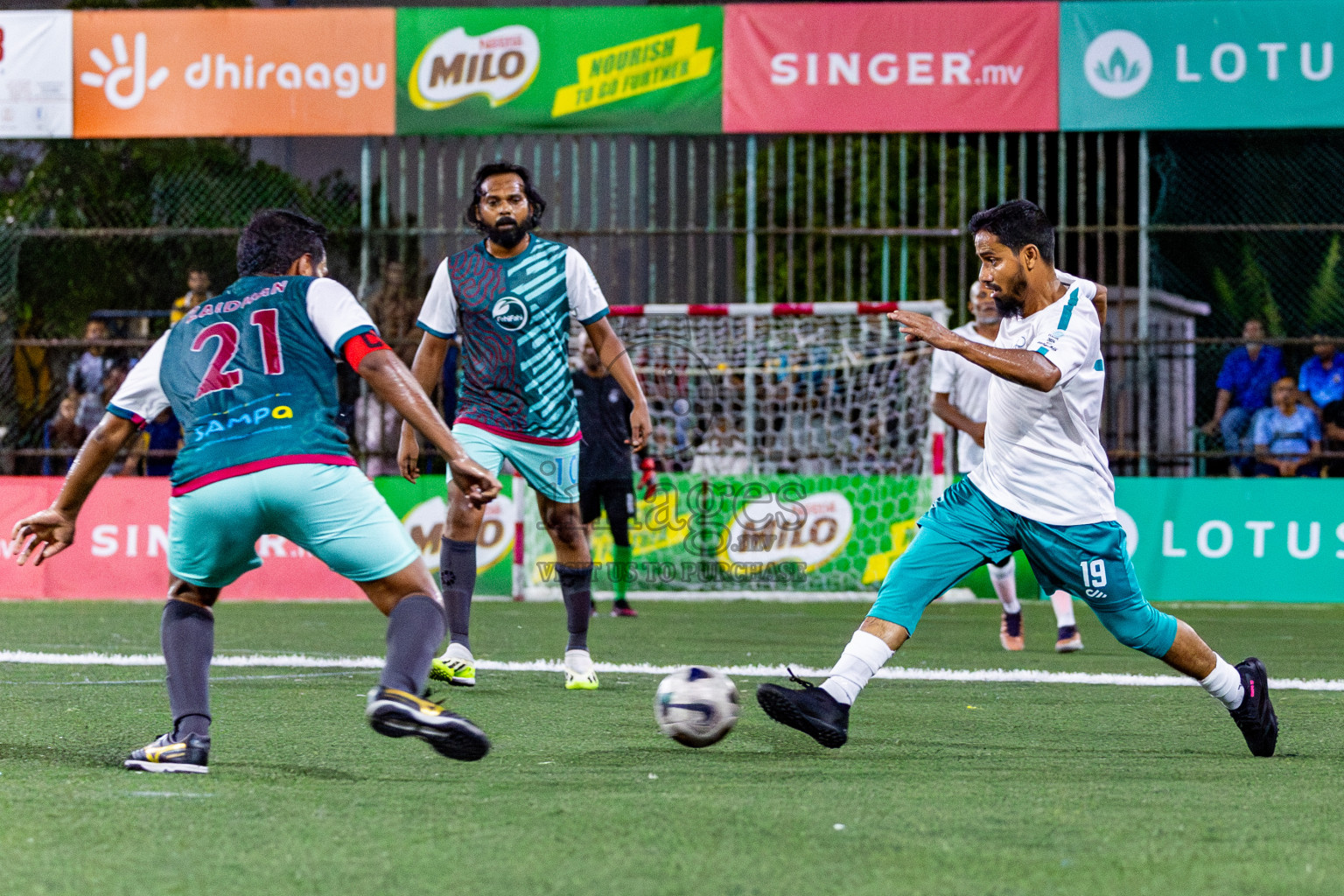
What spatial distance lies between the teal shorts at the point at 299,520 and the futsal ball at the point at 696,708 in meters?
1.07

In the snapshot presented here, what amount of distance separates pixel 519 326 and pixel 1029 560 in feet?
8.61

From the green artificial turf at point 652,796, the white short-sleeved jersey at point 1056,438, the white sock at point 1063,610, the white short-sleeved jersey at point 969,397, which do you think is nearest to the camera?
the green artificial turf at point 652,796

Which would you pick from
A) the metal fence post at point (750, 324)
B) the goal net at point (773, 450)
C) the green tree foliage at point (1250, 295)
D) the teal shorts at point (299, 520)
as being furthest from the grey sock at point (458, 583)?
the green tree foliage at point (1250, 295)

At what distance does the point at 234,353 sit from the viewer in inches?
172

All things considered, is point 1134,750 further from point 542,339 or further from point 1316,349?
point 1316,349

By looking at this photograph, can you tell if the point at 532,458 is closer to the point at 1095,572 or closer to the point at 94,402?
the point at 1095,572

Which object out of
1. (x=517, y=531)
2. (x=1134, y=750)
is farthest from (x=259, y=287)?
(x=517, y=531)

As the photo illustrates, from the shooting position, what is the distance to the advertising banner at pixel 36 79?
1420 cm

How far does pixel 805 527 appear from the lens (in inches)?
531

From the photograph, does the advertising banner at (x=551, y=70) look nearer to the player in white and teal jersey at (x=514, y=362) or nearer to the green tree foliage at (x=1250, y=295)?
the green tree foliage at (x=1250, y=295)

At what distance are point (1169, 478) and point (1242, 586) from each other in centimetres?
104

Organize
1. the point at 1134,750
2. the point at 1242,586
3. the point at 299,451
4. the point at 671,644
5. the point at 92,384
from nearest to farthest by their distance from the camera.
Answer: the point at 299,451, the point at 1134,750, the point at 671,644, the point at 1242,586, the point at 92,384

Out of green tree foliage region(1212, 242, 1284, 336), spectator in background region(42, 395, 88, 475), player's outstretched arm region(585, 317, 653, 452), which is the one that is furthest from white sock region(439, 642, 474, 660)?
green tree foliage region(1212, 242, 1284, 336)

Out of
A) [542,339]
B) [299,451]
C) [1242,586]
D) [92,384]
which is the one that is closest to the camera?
[299,451]
